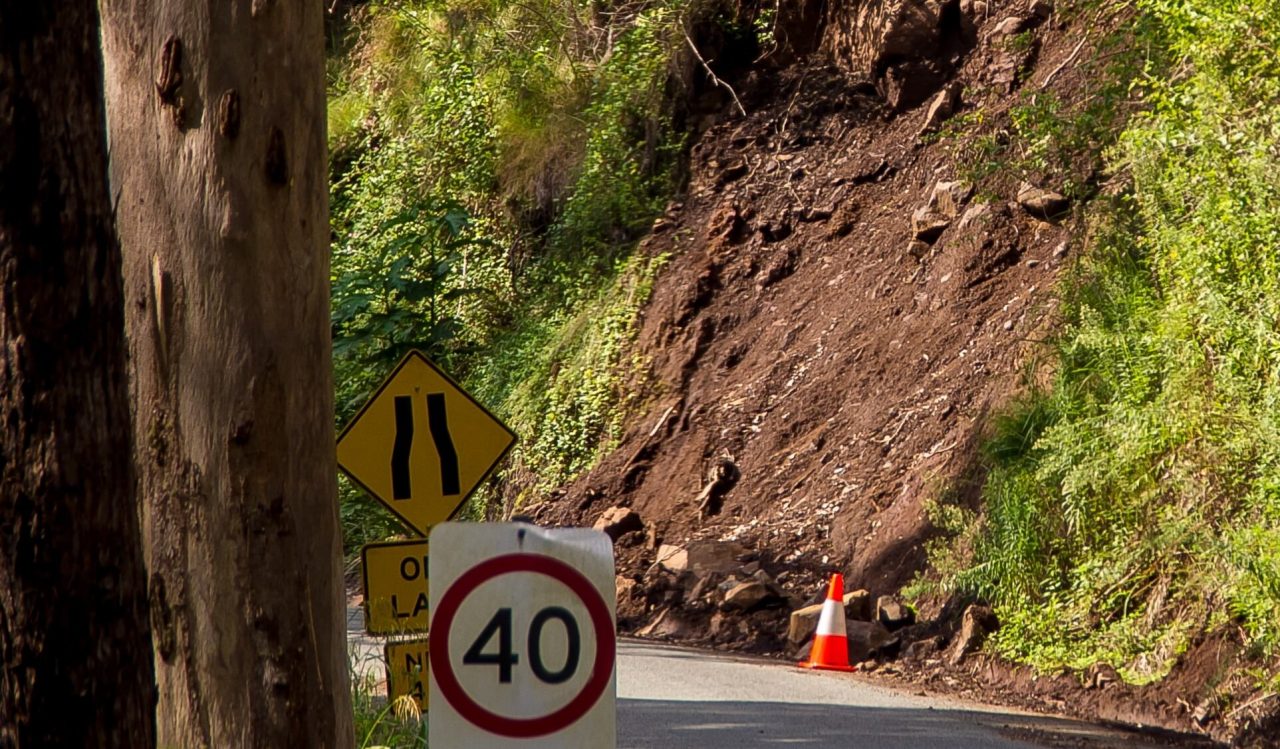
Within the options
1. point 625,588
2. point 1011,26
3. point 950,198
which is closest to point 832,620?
point 625,588

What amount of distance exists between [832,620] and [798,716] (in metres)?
2.31

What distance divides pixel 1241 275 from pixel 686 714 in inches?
181

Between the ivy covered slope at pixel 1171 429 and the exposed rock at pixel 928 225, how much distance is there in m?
3.94

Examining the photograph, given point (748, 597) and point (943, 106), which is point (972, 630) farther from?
point (943, 106)

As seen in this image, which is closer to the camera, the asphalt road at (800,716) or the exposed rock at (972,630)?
the asphalt road at (800,716)

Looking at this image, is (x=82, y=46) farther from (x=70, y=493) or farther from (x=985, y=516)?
(x=985, y=516)

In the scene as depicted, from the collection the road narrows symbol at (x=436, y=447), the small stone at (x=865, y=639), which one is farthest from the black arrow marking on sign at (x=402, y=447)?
the small stone at (x=865, y=639)

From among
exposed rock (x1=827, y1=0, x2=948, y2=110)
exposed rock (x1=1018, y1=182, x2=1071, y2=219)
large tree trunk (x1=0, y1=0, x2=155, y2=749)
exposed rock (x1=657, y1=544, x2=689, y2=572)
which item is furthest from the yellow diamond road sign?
exposed rock (x1=827, y1=0, x2=948, y2=110)

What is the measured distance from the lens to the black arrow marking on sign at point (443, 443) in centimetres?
895

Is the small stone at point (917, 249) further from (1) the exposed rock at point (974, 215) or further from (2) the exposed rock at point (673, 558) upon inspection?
(2) the exposed rock at point (673, 558)

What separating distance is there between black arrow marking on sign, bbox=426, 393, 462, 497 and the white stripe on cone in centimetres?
402

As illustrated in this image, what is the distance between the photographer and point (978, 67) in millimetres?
19078

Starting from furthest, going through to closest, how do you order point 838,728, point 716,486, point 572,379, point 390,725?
point 572,379, point 716,486, point 838,728, point 390,725

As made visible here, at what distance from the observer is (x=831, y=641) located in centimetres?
1223
